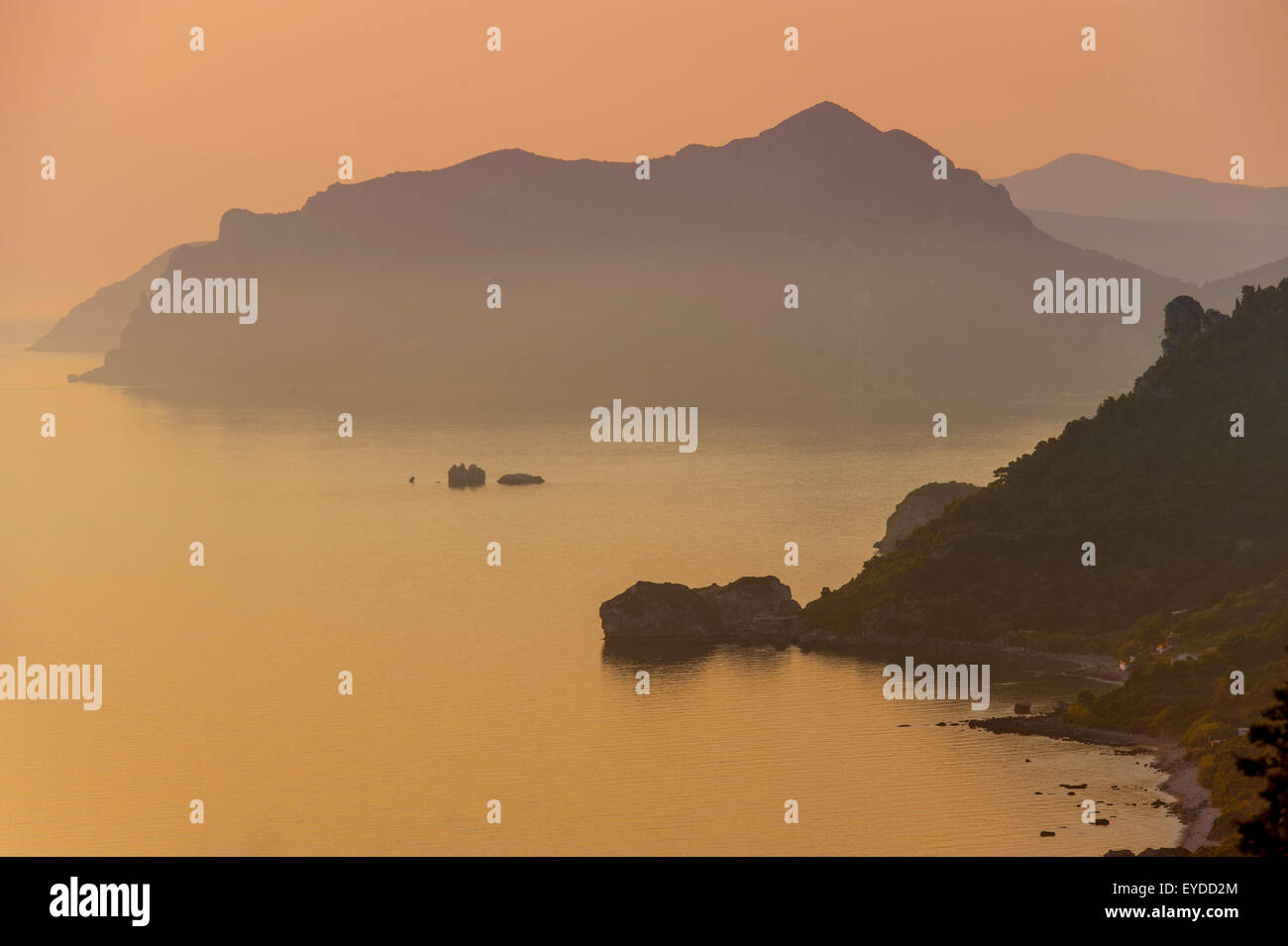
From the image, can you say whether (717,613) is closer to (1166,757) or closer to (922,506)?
(922,506)

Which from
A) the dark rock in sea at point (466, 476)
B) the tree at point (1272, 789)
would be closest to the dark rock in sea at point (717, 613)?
the tree at point (1272, 789)

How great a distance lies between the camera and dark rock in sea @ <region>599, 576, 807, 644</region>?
286 feet

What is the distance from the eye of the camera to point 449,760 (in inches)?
2977

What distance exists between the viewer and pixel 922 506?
106188 mm

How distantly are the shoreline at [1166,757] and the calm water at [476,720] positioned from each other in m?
0.82

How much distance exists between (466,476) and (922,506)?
3284 inches

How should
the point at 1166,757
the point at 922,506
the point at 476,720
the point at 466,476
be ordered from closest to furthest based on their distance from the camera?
the point at 1166,757 < the point at 476,720 < the point at 922,506 < the point at 466,476

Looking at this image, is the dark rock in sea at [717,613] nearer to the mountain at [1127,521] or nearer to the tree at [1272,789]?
the mountain at [1127,521]

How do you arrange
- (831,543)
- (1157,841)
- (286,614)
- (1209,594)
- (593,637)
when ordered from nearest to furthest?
1. (1157,841)
2. (1209,594)
3. (593,637)
4. (286,614)
5. (831,543)

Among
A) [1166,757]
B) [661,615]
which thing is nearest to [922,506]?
[661,615]
